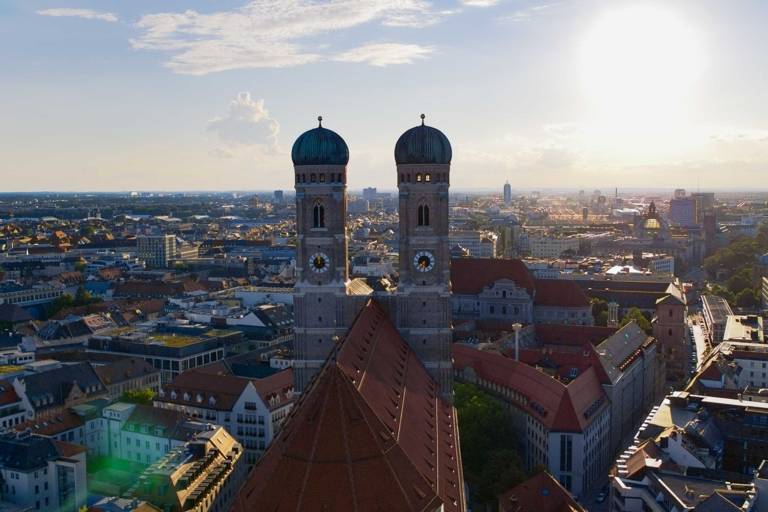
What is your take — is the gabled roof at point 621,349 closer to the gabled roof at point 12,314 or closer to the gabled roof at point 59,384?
the gabled roof at point 59,384

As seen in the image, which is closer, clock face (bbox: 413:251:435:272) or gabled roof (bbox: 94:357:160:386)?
clock face (bbox: 413:251:435:272)

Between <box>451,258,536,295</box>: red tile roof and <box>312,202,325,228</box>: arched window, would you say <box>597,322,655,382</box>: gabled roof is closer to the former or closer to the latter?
<box>451,258,536,295</box>: red tile roof

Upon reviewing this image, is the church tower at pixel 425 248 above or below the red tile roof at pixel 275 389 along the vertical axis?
above

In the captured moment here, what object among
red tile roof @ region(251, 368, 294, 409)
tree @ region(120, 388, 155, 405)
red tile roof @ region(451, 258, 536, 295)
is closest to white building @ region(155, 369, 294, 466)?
red tile roof @ region(251, 368, 294, 409)

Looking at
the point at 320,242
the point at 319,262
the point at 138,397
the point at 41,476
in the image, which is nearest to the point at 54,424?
the point at 138,397

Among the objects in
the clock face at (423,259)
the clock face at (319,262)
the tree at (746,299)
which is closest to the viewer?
the clock face at (423,259)

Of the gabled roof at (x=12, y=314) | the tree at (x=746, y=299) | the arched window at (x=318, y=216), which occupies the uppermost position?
the arched window at (x=318, y=216)

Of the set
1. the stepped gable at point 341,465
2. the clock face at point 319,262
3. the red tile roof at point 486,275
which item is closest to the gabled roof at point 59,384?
the clock face at point 319,262
